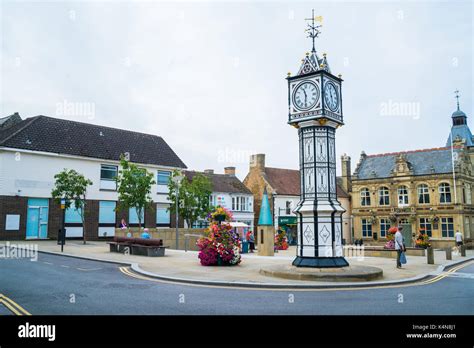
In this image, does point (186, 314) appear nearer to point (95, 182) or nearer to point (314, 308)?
point (314, 308)

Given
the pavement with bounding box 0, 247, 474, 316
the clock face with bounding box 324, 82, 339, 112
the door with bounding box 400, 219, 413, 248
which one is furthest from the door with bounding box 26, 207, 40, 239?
the door with bounding box 400, 219, 413, 248

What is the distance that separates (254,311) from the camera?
875cm

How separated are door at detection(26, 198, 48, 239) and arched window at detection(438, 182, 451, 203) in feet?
125

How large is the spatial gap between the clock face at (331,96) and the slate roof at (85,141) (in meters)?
26.1

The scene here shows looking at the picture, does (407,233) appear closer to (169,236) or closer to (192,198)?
(192,198)

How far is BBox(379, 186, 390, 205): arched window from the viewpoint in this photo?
4660 centimetres

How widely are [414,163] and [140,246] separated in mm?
35213

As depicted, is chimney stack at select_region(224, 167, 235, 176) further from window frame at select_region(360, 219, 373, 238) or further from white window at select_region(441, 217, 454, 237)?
white window at select_region(441, 217, 454, 237)

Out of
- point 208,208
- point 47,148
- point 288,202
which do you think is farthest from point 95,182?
point 288,202

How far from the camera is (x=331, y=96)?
1502cm

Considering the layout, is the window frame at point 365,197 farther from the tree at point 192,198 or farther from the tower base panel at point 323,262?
the tower base panel at point 323,262

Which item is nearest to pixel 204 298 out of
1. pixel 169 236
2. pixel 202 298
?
pixel 202 298

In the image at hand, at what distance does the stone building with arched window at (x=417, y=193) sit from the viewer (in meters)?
41.9

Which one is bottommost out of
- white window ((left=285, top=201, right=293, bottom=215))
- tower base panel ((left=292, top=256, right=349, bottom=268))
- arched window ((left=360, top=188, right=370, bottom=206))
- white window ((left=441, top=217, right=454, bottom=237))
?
tower base panel ((left=292, top=256, right=349, bottom=268))
